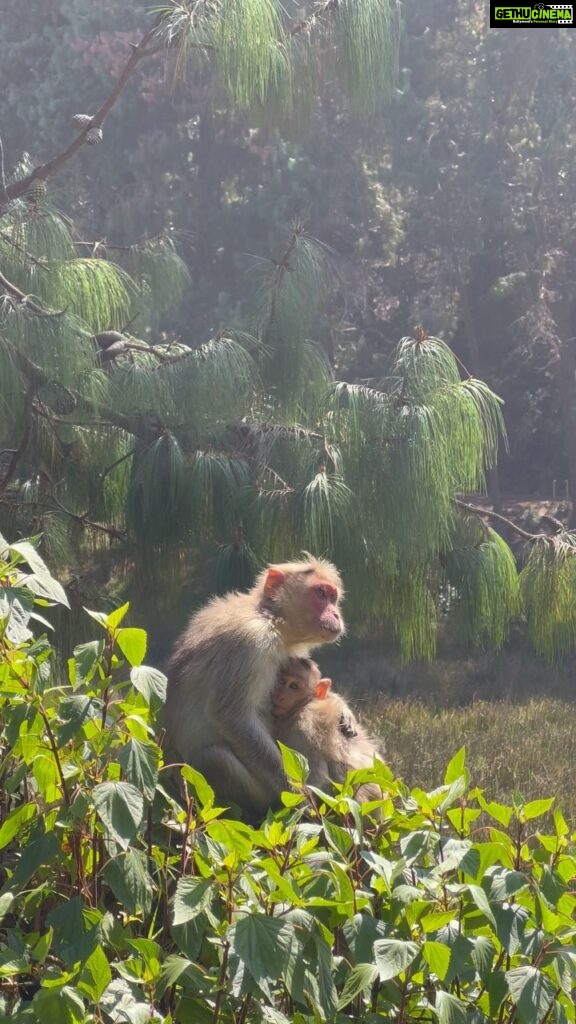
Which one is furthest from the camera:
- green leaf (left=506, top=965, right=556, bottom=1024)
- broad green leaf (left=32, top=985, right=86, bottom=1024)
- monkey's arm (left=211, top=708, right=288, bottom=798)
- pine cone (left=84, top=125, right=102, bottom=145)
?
pine cone (left=84, top=125, right=102, bottom=145)

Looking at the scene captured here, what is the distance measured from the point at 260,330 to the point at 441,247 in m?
11.1

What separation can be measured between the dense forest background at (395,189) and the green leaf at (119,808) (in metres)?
13.3

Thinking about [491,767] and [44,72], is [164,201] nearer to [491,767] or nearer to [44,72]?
[44,72]

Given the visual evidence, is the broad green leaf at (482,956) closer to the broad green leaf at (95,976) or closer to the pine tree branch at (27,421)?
the broad green leaf at (95,976)

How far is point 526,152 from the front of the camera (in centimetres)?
1655

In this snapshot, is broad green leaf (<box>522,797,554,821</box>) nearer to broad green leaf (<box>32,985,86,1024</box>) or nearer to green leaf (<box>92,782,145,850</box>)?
green leaf (<box>92,782,145,850</box>)

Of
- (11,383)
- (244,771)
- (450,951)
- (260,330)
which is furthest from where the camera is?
(260,330)

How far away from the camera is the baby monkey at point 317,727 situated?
12.8ft

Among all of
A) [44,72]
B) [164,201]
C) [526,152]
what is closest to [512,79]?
[526,152]

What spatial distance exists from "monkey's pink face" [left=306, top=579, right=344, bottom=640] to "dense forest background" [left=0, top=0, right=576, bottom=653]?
36.6 ft

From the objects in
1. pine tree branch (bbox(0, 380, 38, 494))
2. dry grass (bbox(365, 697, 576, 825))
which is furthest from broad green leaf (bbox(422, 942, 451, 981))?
dry grass (bbox(365, 697, 576, 825))

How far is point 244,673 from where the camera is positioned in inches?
154

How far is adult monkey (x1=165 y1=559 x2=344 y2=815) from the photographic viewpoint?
3.84 m

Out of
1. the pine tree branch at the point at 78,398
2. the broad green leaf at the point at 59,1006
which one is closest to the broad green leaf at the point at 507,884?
the broad green leaf at the point at 59,1006
